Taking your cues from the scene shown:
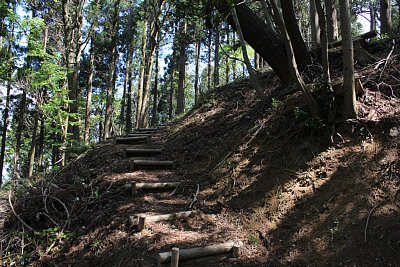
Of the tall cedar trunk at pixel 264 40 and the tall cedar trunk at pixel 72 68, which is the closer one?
the tall cedar trunk at pixel 264 40

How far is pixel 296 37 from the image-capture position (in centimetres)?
712

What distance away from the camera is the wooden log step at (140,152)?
8.07 metres

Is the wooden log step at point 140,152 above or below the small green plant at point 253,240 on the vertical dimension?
above

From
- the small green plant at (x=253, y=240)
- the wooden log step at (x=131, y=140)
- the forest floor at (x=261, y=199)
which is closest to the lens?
the forest floor at (x=261, y=199)

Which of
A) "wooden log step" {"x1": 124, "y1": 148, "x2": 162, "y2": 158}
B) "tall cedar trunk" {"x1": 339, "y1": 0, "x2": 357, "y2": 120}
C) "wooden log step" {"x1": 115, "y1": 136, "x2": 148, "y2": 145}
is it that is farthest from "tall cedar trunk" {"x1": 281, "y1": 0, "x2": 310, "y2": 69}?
"wooden log step" {"x1": 115, "y1": 136, "x2": 148, "y2": 145}

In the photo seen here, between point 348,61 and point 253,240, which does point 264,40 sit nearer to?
point 348,61

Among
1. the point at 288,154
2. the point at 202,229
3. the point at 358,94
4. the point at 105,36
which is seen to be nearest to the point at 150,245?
the point at 202,229

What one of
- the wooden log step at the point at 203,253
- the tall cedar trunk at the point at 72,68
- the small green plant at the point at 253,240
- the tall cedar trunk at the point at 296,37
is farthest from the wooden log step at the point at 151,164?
the tall cedar trunk at the point at 72,68

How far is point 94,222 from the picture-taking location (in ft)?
17.9

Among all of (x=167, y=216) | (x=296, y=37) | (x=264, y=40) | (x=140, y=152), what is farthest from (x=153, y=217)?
(x=296, y=37)

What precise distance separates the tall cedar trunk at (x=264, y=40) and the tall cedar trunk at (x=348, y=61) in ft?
6.84

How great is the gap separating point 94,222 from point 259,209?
9.06 feet

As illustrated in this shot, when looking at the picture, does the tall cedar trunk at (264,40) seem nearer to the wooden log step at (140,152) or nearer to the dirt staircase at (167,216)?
the dirt staircase at (167,216)

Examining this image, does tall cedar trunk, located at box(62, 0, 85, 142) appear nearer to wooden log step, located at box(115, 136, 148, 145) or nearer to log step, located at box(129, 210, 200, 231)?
wooden log step, located at box(115, 136, 148, 145)
